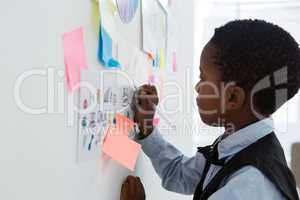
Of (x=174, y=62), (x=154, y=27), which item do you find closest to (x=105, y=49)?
(x=154, y=27)

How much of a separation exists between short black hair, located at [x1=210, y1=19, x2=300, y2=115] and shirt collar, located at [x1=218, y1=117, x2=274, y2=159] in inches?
1.0

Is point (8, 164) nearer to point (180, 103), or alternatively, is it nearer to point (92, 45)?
point (92, 45)

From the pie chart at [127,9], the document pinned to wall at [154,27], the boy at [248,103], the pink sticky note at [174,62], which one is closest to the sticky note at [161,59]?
the document pinned to wall at [154,27]

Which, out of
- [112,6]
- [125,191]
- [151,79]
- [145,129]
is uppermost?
[112,6]

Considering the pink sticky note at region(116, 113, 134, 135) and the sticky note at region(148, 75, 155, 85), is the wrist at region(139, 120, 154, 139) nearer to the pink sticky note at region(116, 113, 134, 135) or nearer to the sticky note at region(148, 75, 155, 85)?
the pink sticky note at region(116, 113, 134, 135)

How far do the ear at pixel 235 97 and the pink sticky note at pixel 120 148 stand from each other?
0.67ft

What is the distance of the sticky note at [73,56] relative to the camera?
0.44 m

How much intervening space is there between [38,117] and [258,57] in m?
0.35

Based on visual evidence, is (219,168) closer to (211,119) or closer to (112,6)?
(211,119)

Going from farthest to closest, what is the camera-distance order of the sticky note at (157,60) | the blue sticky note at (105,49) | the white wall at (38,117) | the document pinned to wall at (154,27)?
1. the sticky note at (157,60)
2. the document pinned to wall at (154,27)
3. the blue sticky note at (105,49)
4. the white wall at (38,117)

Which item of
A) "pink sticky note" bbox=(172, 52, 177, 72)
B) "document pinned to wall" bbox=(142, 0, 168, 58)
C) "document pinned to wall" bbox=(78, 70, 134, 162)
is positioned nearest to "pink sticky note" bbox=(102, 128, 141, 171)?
"document pinned to wall" bbox=(78, 70, 134, 162)

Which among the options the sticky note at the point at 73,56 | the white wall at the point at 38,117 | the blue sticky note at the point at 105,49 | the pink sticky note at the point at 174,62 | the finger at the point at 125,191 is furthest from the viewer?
the pink sticky note at the point at 174,62

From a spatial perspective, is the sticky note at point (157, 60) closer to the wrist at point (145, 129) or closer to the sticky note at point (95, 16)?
the wrist at point (145, 129)

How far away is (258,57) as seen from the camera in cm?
55
